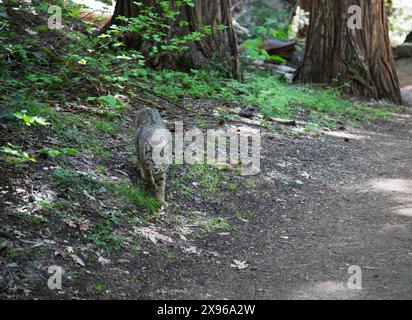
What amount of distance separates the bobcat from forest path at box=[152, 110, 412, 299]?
95cm

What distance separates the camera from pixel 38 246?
16.9 ft

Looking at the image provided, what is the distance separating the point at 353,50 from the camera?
1313cm

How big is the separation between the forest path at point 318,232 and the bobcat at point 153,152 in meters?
0.95

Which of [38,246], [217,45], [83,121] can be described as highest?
[217,45]

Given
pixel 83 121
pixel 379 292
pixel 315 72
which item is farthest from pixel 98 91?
pixel 315 72

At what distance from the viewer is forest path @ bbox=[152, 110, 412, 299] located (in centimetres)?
532

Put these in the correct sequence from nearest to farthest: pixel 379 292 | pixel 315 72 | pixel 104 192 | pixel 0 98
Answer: pixel 379 292
pixel 104 192
pixel 0 98
pixel 315 72

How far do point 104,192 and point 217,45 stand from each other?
243 inches

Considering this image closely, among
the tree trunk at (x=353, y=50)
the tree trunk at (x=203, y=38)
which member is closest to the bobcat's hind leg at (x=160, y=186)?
the tree trunk at (x=203, y=38)

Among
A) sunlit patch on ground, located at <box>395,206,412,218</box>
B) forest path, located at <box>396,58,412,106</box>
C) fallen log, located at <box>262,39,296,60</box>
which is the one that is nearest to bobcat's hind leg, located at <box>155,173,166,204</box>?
sunlit patch on ground, located at <box>395,206,412,218</box>

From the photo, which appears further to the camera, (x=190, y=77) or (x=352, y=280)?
(x=190, y=77)
